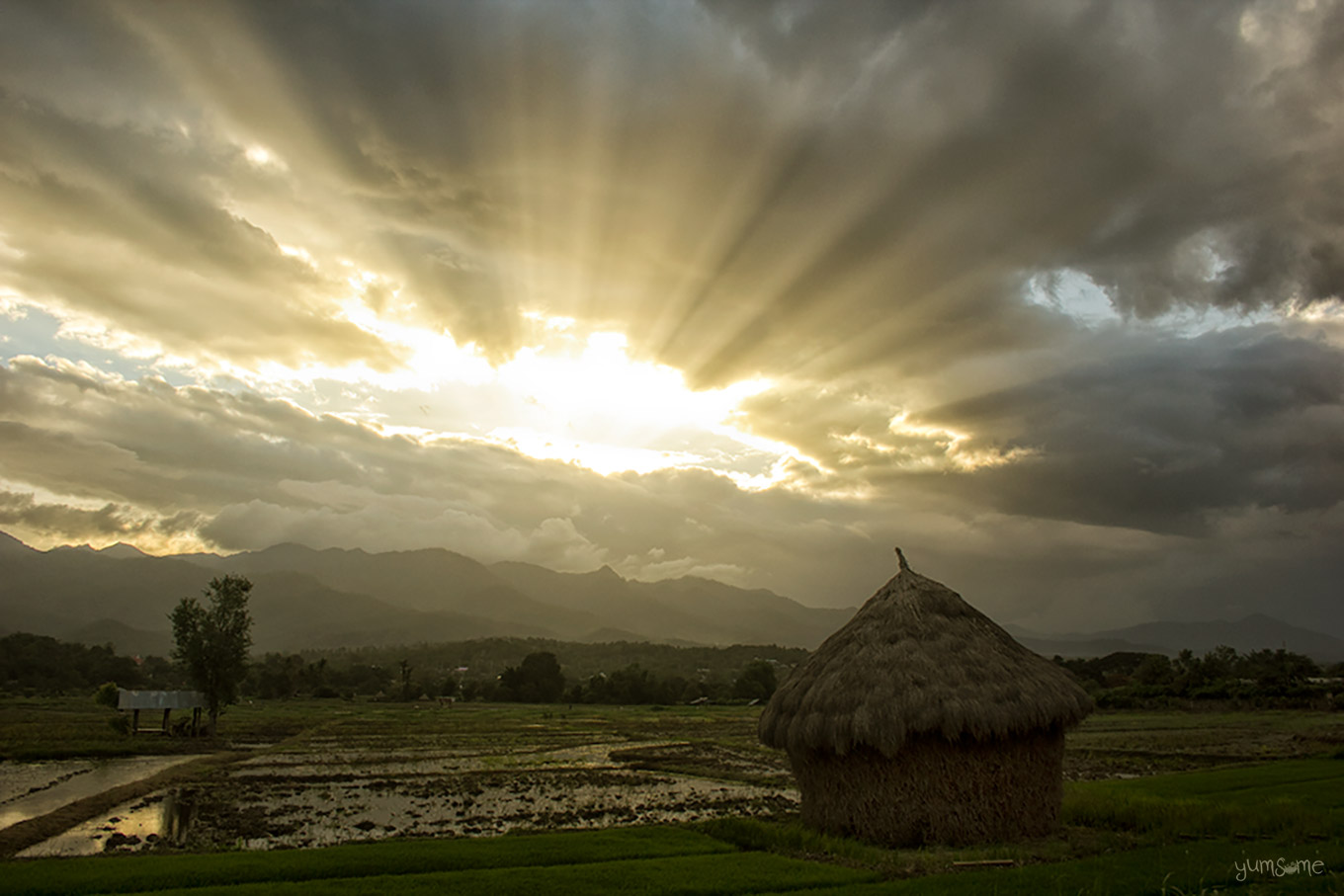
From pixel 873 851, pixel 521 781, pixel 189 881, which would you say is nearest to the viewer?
pixel 189 881

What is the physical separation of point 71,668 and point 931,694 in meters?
111

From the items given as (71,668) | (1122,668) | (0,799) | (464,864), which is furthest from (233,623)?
(1122,668)

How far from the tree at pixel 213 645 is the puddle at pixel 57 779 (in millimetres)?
11468

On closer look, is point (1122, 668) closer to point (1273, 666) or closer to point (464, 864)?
point (1273, 666)

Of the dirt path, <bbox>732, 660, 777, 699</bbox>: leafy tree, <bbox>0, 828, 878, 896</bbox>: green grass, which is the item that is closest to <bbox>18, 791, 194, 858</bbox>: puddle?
the dirt path

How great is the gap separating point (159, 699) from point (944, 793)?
47751 mm

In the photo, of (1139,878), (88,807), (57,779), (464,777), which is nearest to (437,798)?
(464,777)

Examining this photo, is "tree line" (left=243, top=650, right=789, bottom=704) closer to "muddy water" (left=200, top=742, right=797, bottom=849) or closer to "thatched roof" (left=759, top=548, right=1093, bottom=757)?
"muddy water" (left=200, top=742, right=797, bottom=849)

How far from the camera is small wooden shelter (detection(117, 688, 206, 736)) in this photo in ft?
146

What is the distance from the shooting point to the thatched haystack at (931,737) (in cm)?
1612

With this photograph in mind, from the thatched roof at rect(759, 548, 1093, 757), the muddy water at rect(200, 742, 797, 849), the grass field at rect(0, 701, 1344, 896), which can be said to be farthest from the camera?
the muddy water at rect(200, 742, 797, 849)

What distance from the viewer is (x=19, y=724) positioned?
153 feet

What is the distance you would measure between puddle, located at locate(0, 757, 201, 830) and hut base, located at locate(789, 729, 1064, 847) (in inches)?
829

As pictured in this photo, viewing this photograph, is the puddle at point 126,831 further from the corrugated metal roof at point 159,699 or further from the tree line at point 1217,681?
the tree line at point 1217,681
